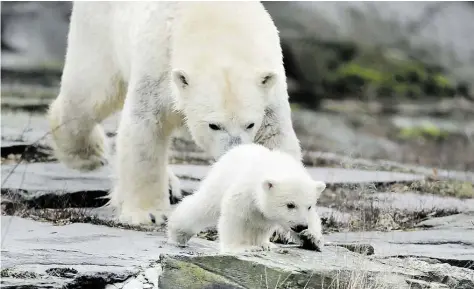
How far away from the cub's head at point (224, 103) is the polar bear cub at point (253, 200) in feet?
0.93

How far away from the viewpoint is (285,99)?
225 inches

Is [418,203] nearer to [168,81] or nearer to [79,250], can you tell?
[168,81]

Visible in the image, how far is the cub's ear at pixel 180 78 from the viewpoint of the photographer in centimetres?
538

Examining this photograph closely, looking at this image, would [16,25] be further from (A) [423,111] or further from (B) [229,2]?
(B) [229,2]

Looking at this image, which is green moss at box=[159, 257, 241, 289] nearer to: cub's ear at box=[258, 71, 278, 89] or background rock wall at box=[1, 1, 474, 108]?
cub's ear at box=[258, 71, 278, 89]

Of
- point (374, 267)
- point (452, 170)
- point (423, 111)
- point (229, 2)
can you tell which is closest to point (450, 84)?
point (423, 111)

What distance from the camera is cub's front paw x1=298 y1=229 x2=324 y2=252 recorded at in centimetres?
465

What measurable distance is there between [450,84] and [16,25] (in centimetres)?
737

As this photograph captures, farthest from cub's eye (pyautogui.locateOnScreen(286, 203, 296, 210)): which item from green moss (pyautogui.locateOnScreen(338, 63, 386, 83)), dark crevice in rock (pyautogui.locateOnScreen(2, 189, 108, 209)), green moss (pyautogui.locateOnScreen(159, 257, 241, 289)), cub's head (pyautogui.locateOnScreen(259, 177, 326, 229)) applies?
green moss (pyautogui.locateOnScreen(338, 63, 386, 83))

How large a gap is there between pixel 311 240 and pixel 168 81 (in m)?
1.74

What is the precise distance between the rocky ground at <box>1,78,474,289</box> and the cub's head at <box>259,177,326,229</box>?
0.61 feet

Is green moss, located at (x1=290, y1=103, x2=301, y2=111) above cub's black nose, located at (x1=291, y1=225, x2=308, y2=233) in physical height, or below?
above

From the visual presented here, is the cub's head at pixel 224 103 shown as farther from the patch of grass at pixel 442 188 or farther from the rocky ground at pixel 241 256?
→ the patch of grass at pixel 442 188

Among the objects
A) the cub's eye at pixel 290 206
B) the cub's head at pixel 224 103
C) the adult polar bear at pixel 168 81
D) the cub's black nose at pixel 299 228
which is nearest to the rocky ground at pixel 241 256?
the cub's black nose at pixel 299 228
